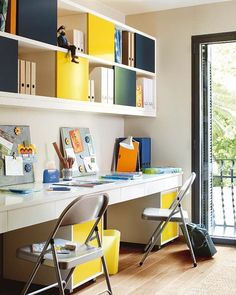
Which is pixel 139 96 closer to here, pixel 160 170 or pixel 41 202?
pixel 160 170

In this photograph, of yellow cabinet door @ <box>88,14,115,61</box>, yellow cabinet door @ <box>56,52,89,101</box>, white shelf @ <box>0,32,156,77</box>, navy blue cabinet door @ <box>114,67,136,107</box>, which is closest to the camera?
white shelf @ <box>0,32,156,77</box>

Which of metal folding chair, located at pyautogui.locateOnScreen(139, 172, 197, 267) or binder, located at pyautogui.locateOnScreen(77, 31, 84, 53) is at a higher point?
binder, located at pyautogui.locateOnScreen(77, 31, 84, 53)

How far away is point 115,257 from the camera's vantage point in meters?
4.02

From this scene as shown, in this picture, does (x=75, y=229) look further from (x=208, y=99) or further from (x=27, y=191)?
(x=208, y=99)

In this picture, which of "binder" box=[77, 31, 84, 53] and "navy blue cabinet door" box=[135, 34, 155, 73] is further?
"navy blue cabinet door" box=[135, 34, 155, 73]

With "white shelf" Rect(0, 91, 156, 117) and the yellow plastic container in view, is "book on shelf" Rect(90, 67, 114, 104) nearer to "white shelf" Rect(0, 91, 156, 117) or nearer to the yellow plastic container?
"white shelf" Rect(0, 91, 156, 117)

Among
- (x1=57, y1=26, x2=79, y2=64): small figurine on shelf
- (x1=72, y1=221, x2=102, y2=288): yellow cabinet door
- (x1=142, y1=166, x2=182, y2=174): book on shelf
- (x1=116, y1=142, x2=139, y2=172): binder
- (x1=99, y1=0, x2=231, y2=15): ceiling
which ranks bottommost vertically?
(x1=72, y1=221, x2=102, y2=288): yellow cabinet door

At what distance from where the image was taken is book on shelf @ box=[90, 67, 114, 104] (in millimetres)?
4387

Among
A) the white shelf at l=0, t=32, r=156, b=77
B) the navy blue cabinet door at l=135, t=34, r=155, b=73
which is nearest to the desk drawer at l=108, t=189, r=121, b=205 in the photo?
the white shelf at l=0, t=32, r=156, b=77

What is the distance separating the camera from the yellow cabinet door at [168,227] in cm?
491

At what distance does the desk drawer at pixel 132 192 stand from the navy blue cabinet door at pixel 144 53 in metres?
1.33

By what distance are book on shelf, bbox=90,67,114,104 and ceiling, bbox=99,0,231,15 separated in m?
0.93

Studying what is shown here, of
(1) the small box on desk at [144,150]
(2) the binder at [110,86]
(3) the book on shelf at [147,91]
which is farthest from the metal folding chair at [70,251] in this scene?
(3) the book on shelf at [147,91]

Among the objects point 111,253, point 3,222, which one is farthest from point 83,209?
point 111,253
